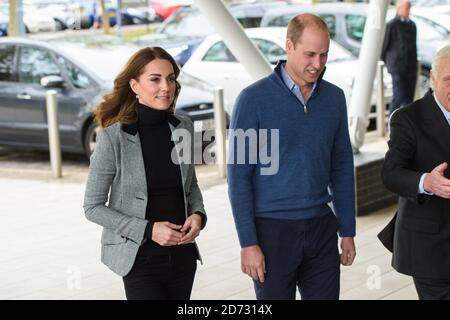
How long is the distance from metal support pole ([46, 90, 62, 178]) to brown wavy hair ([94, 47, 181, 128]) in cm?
742

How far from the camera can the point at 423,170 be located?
4266mm

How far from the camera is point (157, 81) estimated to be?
4.09m

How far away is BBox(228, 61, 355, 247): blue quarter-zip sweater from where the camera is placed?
4.17 metres

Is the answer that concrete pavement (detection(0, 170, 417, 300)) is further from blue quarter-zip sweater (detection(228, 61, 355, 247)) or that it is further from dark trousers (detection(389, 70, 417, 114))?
dark trousers (detection(389, 70, 417, 114))

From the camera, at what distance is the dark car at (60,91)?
1223 cm

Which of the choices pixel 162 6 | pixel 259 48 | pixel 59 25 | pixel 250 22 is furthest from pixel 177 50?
pixel 162 6

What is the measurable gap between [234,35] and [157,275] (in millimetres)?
4241

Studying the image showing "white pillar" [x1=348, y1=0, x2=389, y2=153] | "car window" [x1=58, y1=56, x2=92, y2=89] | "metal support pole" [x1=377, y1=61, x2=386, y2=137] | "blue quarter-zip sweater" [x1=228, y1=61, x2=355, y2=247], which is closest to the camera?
"blue quarter-zip sweater" [x1=228, y1=61, x2=355, y2=247]

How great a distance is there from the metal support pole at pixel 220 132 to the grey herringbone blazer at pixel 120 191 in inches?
281

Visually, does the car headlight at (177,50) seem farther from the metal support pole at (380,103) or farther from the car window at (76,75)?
the car window at (76,75)

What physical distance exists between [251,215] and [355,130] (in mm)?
5451

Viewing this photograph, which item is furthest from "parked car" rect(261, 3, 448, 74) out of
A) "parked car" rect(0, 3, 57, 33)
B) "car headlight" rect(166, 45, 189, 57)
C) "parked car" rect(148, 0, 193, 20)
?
"parked car" rect(148, 0, 193, 20)
